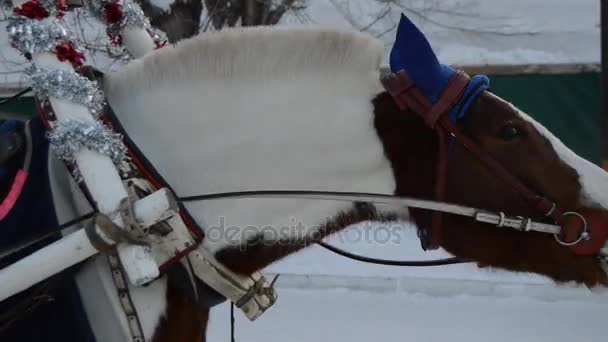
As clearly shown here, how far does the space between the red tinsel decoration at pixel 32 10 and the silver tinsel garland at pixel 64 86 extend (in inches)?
4.7

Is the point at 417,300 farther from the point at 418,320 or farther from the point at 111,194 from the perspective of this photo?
the point at 111,194

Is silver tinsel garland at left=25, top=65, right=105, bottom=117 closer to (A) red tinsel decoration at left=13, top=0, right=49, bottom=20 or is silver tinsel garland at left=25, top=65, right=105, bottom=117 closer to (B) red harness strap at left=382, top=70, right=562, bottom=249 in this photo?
(A) red tinsel decoration at left=13, top=0, right=49, bottom=20

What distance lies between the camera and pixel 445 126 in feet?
5.53

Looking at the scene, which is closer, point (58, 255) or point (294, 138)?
point (58, 255)

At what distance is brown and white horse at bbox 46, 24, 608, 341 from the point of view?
169cm

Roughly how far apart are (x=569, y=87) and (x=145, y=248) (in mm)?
4834

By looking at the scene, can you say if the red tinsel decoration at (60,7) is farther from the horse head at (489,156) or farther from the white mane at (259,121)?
the horse head at (489,156)

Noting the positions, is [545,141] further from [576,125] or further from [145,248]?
[576,125]

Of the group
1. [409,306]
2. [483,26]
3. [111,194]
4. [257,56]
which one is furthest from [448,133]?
[483,26]

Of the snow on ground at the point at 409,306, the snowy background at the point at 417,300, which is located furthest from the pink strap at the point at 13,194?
the snow on ground at the point at 409,306

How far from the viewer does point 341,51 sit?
1702mm

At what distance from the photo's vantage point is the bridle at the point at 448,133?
167cm

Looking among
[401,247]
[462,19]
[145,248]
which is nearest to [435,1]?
[462,19]

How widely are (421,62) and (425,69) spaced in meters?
0.02
